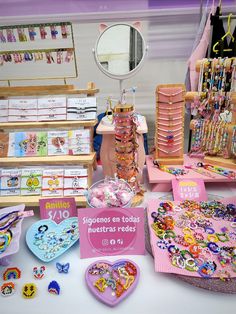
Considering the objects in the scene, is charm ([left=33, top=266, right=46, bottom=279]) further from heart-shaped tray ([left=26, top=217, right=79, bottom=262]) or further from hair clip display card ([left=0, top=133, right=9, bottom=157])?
hair clip display card ([left=0, top=133, right=9, bottom=157])

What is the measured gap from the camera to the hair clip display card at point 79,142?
1136 millimetres

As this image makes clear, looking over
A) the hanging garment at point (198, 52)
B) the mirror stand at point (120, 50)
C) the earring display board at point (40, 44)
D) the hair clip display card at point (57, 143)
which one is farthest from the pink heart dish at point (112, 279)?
the hanging garment at point (198, 52)

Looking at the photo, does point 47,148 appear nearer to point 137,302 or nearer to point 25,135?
point 25,135

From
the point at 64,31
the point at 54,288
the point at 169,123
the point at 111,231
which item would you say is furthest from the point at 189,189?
the point at 64,31

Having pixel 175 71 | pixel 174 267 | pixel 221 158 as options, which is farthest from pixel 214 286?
pixel 175 71

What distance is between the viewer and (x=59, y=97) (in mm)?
1168

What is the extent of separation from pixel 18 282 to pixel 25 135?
622mm

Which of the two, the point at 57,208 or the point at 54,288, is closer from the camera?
the point at 54,288

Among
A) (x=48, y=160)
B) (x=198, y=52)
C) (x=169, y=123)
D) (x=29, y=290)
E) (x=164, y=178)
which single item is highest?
(x=198, y=52)

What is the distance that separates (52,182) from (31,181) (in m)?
0.09

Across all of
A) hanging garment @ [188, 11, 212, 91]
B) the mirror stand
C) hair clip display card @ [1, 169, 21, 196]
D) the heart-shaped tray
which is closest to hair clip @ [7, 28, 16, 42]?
the mirror stand

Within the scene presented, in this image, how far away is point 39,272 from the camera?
79 cm

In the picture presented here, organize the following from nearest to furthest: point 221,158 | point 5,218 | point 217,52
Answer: point 5,218 → point 221,158 → point 217,52

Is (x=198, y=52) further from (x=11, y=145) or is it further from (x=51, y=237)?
(x=51, y=237)
